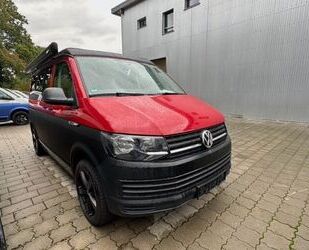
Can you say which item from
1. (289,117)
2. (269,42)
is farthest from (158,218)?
(269,42)

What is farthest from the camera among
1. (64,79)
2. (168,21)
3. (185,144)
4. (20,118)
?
(168,21)

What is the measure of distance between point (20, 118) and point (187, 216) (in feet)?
31.2

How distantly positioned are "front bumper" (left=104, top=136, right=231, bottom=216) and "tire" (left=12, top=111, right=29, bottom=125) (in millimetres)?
9373

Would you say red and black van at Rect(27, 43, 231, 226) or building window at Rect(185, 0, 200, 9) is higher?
building window at Rect(185, 0, 200, 9)

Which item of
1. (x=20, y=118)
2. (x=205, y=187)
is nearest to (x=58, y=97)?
(x=205, y=187)

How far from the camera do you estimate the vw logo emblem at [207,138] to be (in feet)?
7.65

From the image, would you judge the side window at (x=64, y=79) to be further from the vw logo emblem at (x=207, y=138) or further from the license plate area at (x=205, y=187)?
the license plate area at (x=205, y=187)

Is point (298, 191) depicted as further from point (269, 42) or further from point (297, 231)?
point (269, 42)

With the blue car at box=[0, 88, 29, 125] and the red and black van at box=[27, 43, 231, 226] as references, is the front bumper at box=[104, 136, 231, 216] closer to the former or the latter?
the red and black van at box=[27, 43, 231, 226]

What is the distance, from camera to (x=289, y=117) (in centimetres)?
847

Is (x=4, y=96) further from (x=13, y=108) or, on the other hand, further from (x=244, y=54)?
(x=244, y=54)

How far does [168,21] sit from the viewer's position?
13516 millimetres

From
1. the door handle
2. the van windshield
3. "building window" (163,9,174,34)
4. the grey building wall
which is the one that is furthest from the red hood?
"building window" (163,9,174,34)

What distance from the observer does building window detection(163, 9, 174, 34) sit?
13.2m
